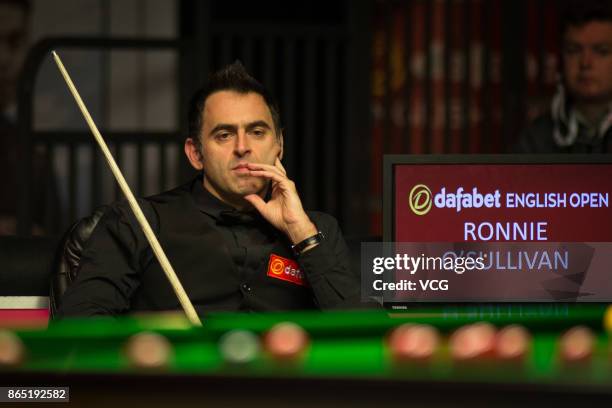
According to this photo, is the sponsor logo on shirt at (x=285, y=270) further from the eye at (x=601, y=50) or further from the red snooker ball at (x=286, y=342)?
the eye at (x=601, y=50)

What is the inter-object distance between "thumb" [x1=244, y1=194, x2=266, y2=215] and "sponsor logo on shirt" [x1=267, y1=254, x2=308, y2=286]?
10 cm

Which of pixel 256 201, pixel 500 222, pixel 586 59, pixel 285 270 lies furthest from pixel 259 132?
pixel 586 59

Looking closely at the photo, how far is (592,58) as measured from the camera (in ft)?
10.1

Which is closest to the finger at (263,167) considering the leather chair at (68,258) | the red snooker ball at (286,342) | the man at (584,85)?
the leather chair at (68,258)

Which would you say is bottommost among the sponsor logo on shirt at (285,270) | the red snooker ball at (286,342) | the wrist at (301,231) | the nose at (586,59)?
the red snooker ball at (286,342)

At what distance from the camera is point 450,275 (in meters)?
1.92

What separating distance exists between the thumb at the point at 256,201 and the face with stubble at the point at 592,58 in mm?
1377

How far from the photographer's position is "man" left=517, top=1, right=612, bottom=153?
122 inches

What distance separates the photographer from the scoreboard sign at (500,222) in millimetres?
1939

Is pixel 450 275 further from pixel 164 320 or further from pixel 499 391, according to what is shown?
pixel 499 391

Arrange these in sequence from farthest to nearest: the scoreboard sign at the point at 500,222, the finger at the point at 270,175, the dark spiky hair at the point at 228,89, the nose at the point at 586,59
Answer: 1. the nose at the point at 586,59
2. the dark spiky hair at the point at 228,89
3. the finger at the point at 270,175
4. the scoreboard sign at the point at 500,222

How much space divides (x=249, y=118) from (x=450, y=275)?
53 centimetres

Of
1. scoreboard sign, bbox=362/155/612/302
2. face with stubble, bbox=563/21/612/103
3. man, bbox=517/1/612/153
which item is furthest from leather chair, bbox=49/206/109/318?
face with stubble, bbox=563/21/612/103

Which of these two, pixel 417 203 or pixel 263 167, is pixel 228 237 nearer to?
pixel 263 167
